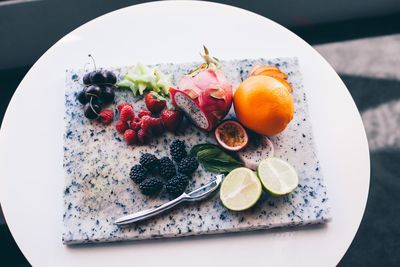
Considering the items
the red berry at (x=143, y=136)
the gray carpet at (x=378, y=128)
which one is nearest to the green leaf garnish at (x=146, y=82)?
the red berry at (x=143, y=136)

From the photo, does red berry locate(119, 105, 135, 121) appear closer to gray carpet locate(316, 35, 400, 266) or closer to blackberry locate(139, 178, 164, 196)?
blackberry locate(139, 178, 164, 196)

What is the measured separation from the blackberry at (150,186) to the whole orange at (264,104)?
1.05 ft

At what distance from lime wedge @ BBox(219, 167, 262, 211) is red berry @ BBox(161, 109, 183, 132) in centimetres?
25

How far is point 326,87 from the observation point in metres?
1.61

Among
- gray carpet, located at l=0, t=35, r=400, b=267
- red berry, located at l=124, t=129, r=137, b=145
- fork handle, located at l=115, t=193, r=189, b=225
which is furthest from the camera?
gray carpet, located at l=0, t=35, r=400, b=267

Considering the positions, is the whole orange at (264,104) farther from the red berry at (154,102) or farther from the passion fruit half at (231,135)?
the red berry at (154,102)

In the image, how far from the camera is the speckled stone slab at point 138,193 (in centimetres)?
133

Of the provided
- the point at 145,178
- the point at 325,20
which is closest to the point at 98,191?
the point at 145,178

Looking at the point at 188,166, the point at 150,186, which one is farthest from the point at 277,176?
the point at 150,186

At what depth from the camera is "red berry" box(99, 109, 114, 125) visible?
1.47 metres

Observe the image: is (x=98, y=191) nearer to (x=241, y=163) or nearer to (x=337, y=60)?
(x=241, y=163)

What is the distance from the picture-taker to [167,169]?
1368mm

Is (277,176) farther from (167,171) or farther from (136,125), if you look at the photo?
(136,125)

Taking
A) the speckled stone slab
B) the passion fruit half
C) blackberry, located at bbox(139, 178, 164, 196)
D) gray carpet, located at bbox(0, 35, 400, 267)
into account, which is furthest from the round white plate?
gray carpet, located at bbox(0, 35, 400, 267)
